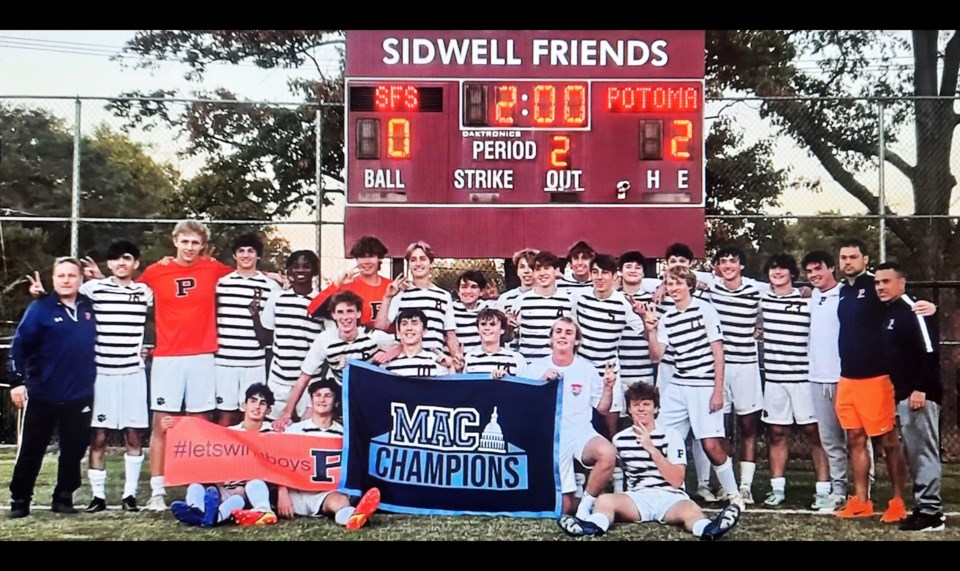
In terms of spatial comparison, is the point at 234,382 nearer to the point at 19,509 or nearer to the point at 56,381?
the point at 56,381

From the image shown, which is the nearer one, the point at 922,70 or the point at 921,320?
the point at 921,320

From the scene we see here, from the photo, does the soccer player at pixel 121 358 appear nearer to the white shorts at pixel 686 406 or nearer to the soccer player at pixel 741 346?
the white shorts at pixel 686 406

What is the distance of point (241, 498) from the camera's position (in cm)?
552

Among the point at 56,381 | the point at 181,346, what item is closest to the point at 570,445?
the point at 181,346

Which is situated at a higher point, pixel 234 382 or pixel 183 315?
pixel 183 315

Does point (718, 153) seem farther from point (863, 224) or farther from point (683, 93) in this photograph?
point (863, 224)

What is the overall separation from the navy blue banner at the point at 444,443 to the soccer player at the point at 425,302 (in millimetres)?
220

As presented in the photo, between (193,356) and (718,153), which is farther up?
(718,153)

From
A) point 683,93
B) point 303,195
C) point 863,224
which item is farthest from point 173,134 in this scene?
point 863,224

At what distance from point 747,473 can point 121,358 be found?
391 cm

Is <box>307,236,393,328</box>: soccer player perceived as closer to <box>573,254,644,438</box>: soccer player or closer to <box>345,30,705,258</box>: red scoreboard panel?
<box>345,30,705,258</box>: red scoreboard panel

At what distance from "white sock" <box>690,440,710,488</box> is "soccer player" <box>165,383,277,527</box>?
2.58 m

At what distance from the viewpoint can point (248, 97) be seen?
593 cm
